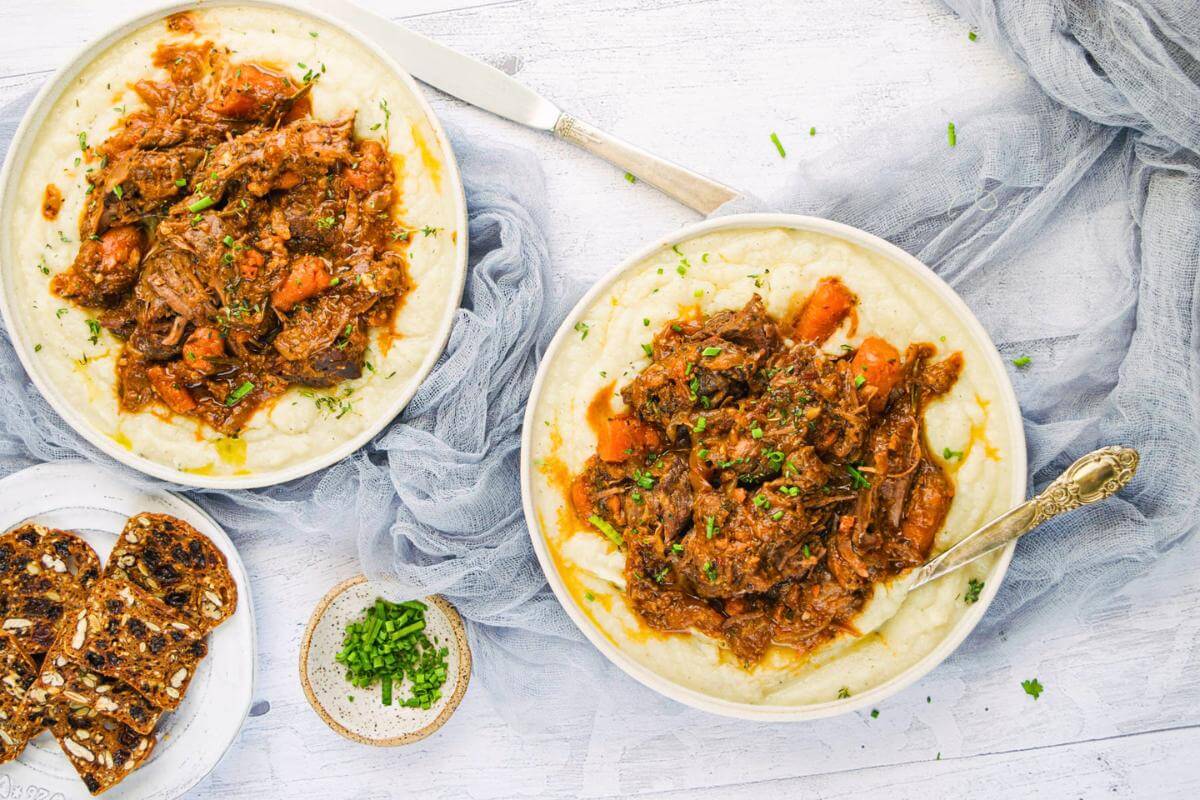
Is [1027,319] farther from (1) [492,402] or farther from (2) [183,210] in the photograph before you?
(2) [183,210]

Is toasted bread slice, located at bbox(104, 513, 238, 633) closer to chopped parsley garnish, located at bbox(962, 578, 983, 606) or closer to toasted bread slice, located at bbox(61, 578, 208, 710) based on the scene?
toasted bread slice, located at bbox(61, 578, 208, 710)

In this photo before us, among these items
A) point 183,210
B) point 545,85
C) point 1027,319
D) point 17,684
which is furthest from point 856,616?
point 17,684

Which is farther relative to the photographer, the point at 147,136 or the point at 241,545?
the point at 241,545

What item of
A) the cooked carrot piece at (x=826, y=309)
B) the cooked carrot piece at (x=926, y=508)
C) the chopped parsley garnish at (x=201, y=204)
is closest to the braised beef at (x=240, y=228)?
the chopped parsley garnish at (x=201, y=204)

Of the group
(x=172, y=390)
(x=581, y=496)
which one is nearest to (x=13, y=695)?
(x=172, y=390)

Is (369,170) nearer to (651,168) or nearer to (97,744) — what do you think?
(651,168)

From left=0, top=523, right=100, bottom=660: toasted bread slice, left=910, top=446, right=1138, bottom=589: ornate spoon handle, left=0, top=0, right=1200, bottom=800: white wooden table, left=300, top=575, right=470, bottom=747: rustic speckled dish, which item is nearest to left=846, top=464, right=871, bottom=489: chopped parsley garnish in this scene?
left=910, top=446, right=1138, bottom=589: ornate spoon handle

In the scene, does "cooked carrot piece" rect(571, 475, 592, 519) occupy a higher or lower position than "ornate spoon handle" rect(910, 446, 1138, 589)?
lower
